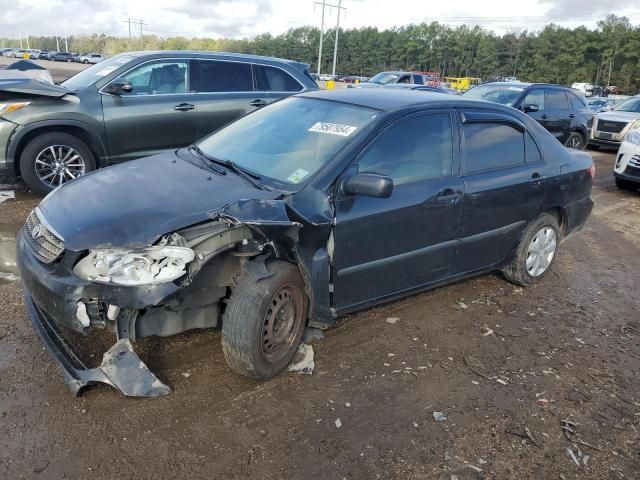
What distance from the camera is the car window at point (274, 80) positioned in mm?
7758

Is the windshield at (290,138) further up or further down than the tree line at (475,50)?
further down

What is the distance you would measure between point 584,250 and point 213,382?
4.86 meters

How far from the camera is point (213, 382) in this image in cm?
316

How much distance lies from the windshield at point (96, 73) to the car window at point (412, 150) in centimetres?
458

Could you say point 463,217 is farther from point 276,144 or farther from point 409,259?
point 276,144

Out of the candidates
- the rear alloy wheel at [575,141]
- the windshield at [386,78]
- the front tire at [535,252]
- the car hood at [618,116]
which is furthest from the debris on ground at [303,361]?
the windshield at [386,78]

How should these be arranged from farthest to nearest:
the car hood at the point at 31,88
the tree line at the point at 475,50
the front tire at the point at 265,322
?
1. the tree line at the point at 475,50
2. the car hood at the point at 31,88
3. the front tire at the point at 265,322

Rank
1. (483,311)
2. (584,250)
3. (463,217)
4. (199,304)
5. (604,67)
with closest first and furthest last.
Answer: (199,304), (463,217), (483,311), (584,250), (604,67)

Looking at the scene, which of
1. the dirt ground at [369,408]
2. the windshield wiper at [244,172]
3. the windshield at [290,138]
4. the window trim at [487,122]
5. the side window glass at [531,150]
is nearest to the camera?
the dirt ground at [369,408]

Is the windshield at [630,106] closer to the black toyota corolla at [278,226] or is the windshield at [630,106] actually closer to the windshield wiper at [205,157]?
the black toyota corolla at [278,226]

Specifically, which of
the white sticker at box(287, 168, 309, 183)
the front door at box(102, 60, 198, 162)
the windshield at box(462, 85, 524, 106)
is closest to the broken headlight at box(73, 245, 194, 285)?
the white sticker at box(287, 168, 309, 183)

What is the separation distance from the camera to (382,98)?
394cm

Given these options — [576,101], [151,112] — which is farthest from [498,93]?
[151,112]

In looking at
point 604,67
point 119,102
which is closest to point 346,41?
point 604,67
